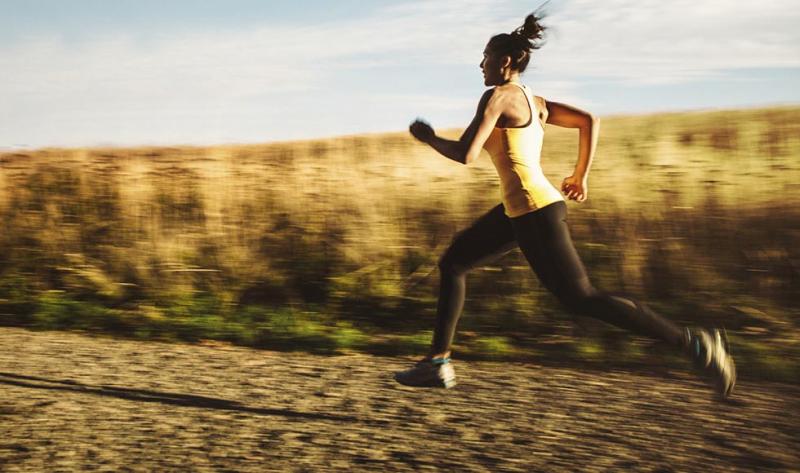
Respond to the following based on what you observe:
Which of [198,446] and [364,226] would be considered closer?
[198,446]

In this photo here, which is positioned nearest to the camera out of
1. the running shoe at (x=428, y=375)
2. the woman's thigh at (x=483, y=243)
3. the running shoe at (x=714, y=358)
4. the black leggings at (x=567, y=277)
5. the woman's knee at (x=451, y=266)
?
the black leggings at (x=567, y=277)

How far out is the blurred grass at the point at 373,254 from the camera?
6207mm

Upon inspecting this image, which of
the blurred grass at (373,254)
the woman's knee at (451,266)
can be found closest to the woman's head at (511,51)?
the woman's knee at (451,266)

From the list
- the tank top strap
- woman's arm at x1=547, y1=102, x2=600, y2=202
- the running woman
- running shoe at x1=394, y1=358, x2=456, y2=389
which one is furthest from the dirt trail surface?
the tank top strap

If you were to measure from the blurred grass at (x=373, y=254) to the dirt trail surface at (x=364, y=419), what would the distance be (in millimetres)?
697

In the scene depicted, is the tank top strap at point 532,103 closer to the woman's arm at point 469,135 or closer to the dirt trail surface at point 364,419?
the woman's arm at point 469,135

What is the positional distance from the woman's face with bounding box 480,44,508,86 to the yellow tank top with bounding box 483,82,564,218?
252 mm

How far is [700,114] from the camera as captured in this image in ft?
61.9

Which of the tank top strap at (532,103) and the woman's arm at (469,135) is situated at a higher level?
the tank top strap at (532,103)

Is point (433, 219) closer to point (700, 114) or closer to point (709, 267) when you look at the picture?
point (709, 267)

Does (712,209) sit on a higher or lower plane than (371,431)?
higher

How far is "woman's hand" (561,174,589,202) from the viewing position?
4488 mm

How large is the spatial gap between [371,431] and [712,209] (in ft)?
16.2

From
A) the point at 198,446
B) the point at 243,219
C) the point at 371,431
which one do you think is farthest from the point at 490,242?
the point at 243,219
